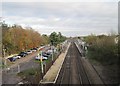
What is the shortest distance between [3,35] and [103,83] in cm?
2591

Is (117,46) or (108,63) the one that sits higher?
(117,46)

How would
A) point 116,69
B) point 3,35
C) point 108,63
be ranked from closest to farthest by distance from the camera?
point 116,69, point 108,63, point 3,35

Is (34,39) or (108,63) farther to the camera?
(34,39)

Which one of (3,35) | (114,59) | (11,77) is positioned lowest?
(11,77)

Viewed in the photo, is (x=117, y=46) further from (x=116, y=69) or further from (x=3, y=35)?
(x=3, y=35)

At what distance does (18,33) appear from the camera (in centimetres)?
5384

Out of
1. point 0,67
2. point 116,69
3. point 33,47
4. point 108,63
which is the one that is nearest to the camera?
point 116,69

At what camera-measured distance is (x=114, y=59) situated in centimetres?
2781

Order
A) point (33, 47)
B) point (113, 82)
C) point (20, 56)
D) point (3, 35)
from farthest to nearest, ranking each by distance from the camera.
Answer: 1. point (33, 47)
2. point (20, 56)
3. point (3, 35)
4. point (113, 82)

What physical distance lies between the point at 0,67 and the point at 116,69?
1490 centimetres

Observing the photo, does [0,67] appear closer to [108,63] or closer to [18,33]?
[108,63]

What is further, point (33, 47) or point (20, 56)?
point (33, 47)

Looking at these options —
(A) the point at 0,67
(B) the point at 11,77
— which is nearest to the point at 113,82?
(B) the point at 11,77

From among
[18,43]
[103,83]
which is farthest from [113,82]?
[18,43]
